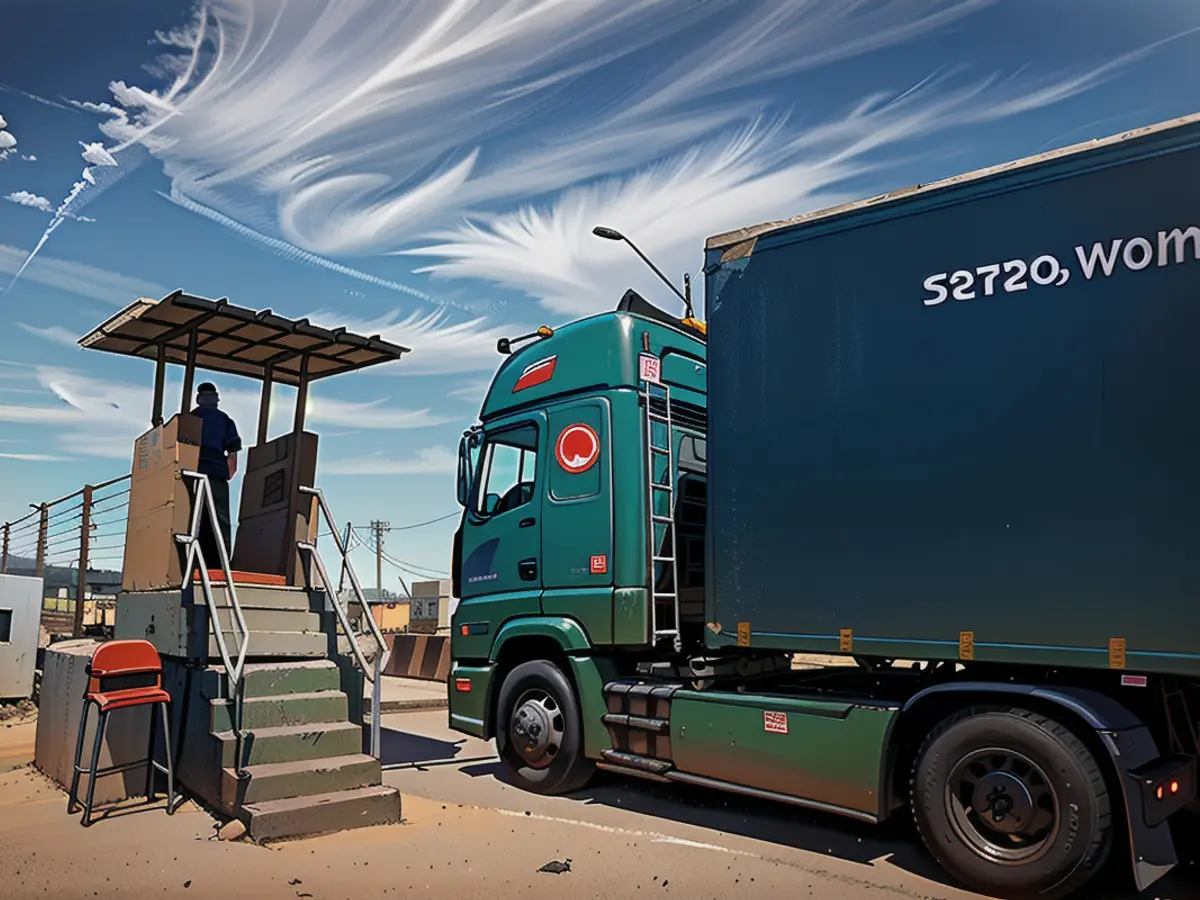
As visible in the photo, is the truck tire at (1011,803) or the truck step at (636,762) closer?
the truck tire at (1011,803)

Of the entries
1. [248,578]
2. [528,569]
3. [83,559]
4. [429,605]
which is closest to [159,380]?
[248,578]

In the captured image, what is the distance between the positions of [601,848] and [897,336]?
3739mm

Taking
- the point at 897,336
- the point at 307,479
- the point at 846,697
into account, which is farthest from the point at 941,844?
the point at 307,479

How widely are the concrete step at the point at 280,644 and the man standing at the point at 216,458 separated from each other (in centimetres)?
116

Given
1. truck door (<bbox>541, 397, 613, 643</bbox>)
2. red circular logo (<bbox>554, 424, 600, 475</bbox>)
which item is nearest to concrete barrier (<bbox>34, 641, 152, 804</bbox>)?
truck door (<bbox>541, 397, 613, 643</bbox>)

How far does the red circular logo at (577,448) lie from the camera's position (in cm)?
764

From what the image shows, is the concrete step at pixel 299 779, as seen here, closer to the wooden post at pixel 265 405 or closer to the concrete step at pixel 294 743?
the concrete step at pixel 294 743

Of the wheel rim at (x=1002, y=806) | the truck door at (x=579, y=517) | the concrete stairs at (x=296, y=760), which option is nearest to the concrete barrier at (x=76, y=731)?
the concrete stairs at (x=296, y=760)

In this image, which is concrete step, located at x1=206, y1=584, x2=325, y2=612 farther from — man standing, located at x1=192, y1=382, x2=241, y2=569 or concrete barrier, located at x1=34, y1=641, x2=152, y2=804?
concrete barrier, located at x1=34, y1=641, x2=152, y2=804

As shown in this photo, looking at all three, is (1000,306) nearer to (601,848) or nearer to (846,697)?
(846,697)

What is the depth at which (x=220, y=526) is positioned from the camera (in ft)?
27.1

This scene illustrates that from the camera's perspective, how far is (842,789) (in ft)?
18.7

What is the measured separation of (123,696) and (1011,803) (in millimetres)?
5806

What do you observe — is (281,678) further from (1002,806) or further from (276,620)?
(1002,806)
